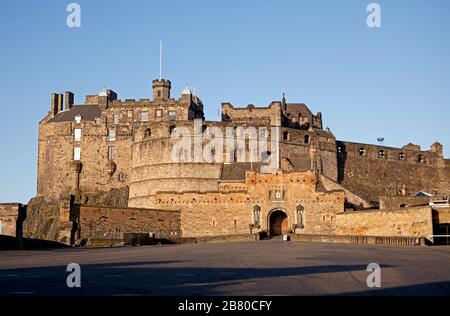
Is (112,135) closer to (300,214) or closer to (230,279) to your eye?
(300,214)

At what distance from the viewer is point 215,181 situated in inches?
2307

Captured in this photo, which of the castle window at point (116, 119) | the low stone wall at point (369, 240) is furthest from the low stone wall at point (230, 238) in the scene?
the castle window at point (116, 119)

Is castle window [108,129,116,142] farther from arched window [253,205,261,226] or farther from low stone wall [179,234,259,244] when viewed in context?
low stone wall [179,234,259,244]

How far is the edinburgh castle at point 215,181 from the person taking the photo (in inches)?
1657

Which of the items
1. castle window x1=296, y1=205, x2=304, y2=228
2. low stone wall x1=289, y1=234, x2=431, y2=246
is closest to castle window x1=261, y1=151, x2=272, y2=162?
castle window x1=296, y1=205, x2=304, y2=228

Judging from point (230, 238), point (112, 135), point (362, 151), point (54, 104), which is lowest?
point (230, 238)

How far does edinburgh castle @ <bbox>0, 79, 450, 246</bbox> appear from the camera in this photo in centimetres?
4209

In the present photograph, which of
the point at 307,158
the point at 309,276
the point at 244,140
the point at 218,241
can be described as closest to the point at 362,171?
the point at 307,158

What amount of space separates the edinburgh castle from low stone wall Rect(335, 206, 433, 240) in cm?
7

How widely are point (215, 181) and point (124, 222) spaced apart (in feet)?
49.0

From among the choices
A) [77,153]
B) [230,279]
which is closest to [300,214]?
[77,153]
